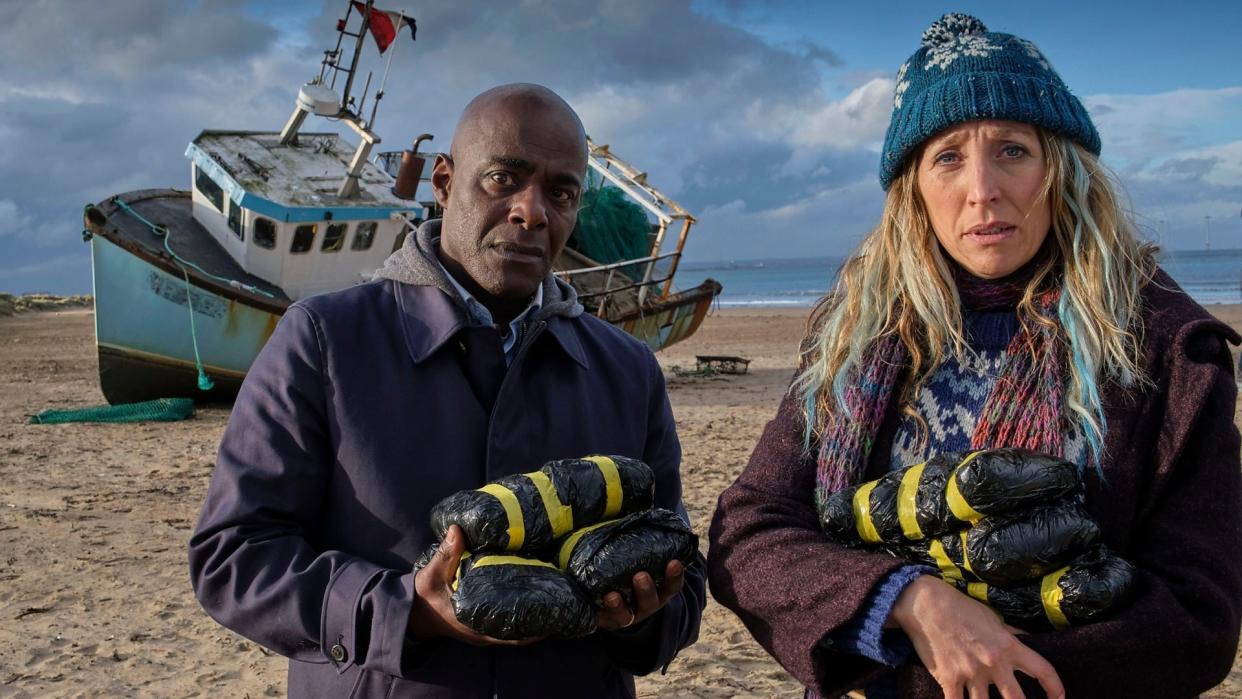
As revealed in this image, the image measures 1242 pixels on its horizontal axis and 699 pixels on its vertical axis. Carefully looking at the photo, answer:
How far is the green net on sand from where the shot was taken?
11.7 m

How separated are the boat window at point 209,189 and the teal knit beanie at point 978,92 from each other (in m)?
13.4

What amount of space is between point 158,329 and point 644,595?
12.1 m

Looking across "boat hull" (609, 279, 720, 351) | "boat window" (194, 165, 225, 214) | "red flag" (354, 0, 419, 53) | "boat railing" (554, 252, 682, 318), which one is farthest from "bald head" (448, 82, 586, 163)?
"red flag" (354, 0, 419, 53)

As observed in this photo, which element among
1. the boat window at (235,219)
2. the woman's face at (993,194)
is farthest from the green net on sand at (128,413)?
the woman's face at (993,194)

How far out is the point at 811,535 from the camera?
2.01 meters

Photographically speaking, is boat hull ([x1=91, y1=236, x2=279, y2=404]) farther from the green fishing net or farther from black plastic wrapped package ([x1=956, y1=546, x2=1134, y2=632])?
black plastic wrapped package ([x1=956, y1=546, x2=1134, y2=632])

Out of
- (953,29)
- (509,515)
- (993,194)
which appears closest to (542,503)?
(509,515)

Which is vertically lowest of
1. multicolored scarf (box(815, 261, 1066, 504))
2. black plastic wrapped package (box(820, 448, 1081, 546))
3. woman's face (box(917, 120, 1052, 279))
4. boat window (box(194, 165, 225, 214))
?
black plastic wrapped package (box(820, 448, 1081, 546))

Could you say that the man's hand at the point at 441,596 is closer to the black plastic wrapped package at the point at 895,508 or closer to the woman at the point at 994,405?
the woman at the point at 994,405

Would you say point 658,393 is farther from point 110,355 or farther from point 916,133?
point 110,355

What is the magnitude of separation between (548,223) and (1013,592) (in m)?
1.26

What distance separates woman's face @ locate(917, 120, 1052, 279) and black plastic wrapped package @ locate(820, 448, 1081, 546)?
45 cm

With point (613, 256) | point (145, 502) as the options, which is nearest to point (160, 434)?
point (145, 502)

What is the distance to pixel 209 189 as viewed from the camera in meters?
14.2
